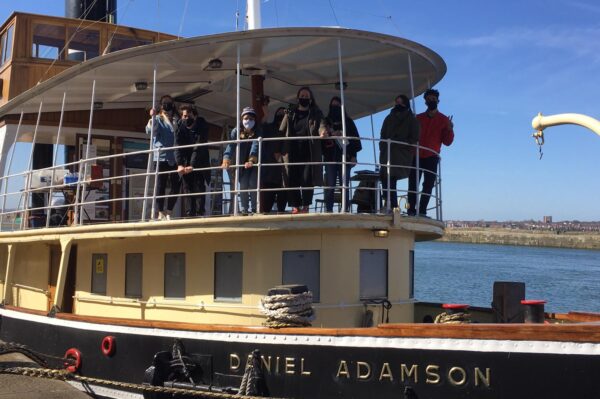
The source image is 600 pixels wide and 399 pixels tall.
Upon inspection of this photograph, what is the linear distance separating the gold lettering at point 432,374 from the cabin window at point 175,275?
3810 millimetres

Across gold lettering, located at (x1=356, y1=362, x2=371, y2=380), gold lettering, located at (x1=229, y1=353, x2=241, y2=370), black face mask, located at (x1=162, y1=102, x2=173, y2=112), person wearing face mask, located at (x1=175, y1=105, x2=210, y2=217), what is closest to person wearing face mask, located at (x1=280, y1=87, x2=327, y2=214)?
person wearing face mask, located at (x1=175, y1=105, x2=210, y2=217)

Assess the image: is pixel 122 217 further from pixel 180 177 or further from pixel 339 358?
pixel 339 358

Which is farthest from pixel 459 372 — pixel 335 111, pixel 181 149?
pixel 181 149

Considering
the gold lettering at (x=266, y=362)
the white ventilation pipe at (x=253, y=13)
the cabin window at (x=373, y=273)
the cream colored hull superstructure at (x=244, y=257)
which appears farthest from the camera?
the white ventilation pipe at (x=253, y=13)

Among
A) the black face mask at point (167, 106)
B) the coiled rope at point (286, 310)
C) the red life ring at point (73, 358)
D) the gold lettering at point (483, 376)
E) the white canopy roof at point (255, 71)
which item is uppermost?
the white canopy roof at point (255, 71)

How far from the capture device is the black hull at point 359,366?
5387 millimetres

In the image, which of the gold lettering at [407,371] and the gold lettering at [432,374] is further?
the gold lettering at [407,371]

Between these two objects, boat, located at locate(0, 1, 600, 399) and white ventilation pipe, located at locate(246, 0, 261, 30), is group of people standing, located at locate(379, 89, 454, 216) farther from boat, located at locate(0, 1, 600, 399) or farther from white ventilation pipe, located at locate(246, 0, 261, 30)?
white ventilation pipe, located at locate(246, 0, 261, 30)

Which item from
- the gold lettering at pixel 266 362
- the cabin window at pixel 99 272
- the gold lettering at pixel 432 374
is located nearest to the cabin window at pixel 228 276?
the gold lettering at pixel 266 362

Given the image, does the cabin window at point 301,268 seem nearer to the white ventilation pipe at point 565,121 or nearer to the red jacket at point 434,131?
the red jacket at point 434,131

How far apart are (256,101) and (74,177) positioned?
3.82 meters

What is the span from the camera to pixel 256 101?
31.4 feet

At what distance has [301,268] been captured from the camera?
7.85 m

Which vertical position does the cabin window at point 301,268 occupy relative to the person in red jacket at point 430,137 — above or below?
below
